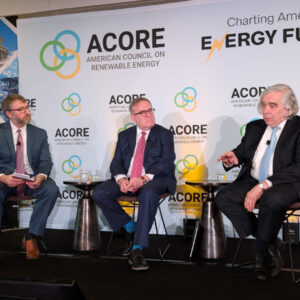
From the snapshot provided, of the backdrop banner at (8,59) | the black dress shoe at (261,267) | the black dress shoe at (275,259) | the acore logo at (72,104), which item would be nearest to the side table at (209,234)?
the black dress shoe at (261,267)

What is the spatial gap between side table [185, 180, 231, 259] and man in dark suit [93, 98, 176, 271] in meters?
0.30

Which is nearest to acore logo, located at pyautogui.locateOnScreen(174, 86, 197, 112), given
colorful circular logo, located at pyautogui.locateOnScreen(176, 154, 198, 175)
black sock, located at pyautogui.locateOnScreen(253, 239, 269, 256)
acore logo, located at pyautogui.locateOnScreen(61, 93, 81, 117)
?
colorful circular logo, located at pyautogui.locateOnScreen(176, 154, 198, 175)

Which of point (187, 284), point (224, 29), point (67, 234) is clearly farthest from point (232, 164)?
point (67, 234)

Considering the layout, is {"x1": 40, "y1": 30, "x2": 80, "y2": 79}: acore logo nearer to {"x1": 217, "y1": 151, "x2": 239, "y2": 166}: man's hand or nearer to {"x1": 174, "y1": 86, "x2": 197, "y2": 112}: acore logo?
{"x1": 174, "y1": 86, "x2": 197, "y2": 112}: acore logo

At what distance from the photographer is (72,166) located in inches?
194

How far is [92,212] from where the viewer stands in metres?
3.99

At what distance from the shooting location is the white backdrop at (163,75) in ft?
14.2

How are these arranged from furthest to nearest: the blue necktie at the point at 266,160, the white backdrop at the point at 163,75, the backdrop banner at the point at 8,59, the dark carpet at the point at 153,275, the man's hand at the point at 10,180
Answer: the backdrop banner at the point at 8,59, the white backdrop at the point at 163,75, the man's hand at the point at 10,180, the blue necktie at the point at 266,160, the dark carpet at the point at 153,275

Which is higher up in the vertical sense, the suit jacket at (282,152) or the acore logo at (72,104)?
the acore logo at (72,104)

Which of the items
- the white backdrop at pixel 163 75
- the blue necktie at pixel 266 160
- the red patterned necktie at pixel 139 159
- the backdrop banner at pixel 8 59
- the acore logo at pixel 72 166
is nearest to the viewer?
the blue necktie at pixel 266 160

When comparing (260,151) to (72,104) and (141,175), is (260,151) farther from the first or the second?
(72,104)

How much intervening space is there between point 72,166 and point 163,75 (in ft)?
5.08

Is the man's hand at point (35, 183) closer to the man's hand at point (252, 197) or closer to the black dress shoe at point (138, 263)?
the black dress shoe at point (138, 263)

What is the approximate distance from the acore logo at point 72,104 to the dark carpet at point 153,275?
167cm
